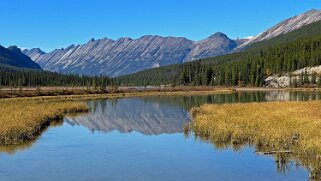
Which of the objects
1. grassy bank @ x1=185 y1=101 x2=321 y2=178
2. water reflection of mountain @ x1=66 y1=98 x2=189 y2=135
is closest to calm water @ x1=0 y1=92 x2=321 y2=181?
grassy bank @ x1=185 y1=101 x2=321 y2=178

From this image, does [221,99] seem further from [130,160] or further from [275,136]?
[130,160]

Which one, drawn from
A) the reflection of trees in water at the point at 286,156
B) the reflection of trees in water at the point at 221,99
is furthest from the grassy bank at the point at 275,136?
the reflection of trees in water at the point at 221,99

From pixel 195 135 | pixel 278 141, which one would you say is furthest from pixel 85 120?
pixel 278 141

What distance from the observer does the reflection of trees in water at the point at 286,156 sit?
25.6 meters

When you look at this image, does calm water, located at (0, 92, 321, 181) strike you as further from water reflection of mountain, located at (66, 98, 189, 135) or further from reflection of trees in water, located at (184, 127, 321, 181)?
water reflection of mountain, located at (66, 98, 189, 135)

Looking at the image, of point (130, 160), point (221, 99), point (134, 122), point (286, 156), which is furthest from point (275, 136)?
point (221, 99)

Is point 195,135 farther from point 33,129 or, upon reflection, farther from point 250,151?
point 33,129

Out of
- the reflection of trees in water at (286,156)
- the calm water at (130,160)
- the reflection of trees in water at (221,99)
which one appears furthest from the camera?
the reflection of trees in water at (221,99)

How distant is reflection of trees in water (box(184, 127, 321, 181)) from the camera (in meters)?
25.6

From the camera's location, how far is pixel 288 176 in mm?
25391

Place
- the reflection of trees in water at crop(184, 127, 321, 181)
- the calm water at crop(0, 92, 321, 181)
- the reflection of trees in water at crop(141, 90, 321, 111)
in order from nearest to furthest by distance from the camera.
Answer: the reflection of trees in water at crop(184, 127, 321, 181), the calm water at crop(0, 92, 321, 181), the reflection of trees in water at crop(141, 90, 321, 111)

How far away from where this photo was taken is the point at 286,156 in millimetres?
29438

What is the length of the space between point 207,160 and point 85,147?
12527mm

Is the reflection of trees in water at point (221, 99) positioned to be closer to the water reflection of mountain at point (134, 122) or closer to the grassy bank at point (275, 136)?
the water reflection of mountain at point (134, 122)
